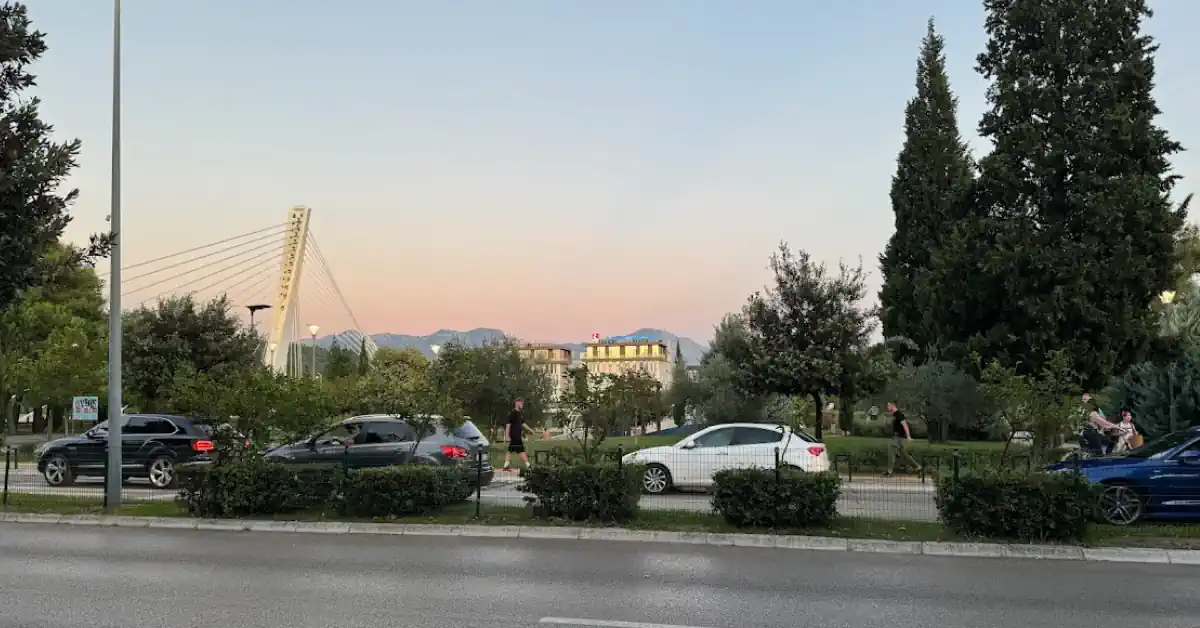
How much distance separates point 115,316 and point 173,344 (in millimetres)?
20599

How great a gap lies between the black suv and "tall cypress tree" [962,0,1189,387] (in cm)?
2131

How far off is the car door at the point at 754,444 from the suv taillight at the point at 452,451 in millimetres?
4971

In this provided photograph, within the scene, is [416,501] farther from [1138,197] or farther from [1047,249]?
[1138,197]

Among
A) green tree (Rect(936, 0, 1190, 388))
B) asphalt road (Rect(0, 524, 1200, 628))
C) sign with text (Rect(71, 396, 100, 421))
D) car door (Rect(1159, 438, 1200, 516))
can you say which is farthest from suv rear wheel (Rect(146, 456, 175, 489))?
green tree (Rect(936, 0, 1190, 388))

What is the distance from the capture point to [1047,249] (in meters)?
24.7

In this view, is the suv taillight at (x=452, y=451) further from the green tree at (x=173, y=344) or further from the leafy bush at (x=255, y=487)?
the green tree at (x=173, y=344)

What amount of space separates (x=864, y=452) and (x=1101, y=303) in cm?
813

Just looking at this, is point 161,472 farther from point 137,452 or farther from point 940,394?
point 940,394

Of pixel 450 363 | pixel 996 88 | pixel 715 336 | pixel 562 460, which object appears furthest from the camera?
pixel 715 336

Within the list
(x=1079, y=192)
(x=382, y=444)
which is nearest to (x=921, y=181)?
(x=1079, y=192)

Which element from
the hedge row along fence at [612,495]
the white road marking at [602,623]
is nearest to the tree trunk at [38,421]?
the hedge row along fence at [612,495]

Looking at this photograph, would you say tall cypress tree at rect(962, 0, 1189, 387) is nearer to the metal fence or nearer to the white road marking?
the metal fence

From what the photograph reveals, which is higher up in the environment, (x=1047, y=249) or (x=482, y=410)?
(x=1047, y=249)

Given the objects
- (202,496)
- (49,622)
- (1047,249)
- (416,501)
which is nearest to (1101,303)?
(1047,249)
